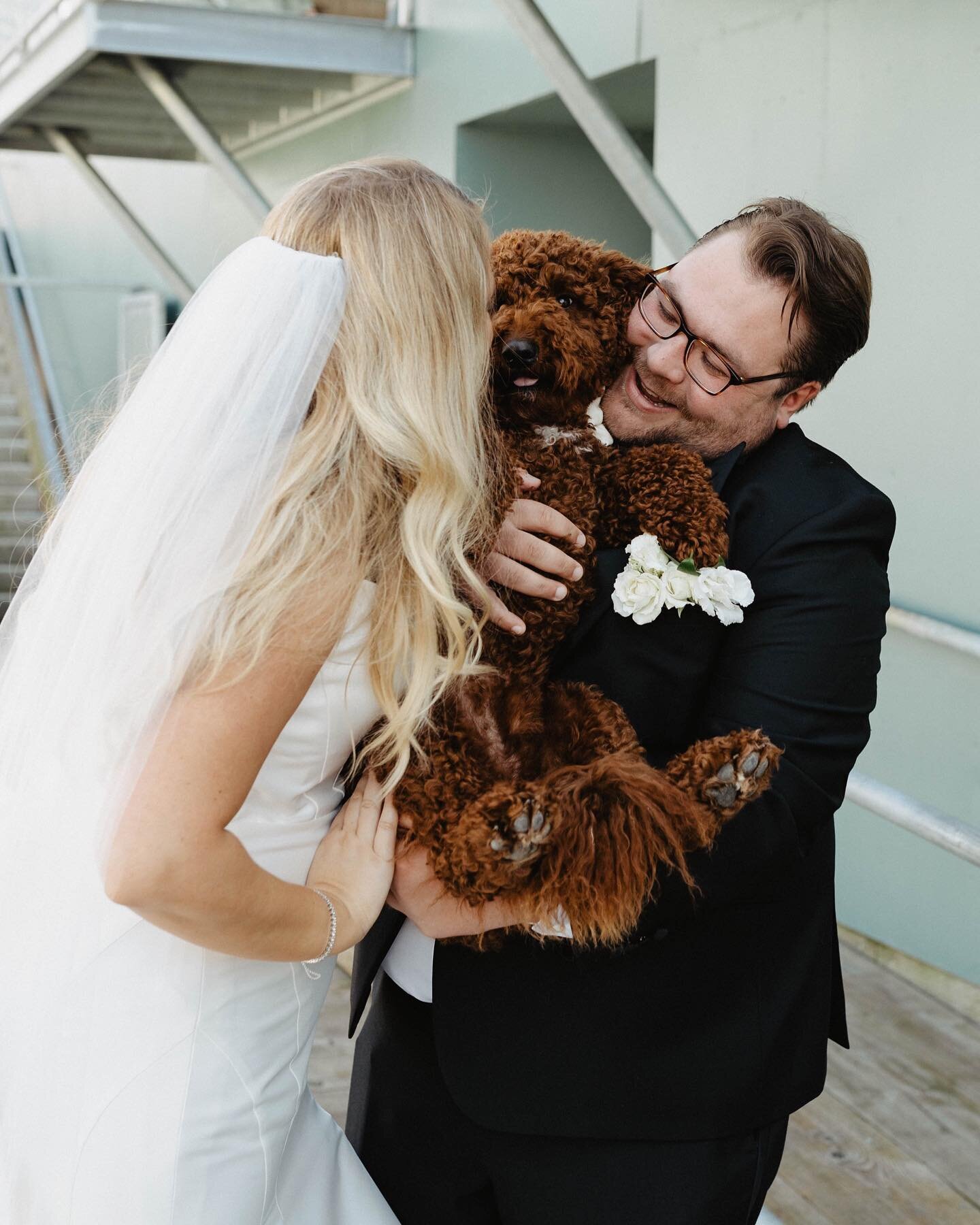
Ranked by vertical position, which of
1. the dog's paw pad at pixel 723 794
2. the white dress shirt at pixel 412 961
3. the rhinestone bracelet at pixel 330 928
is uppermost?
the dog's paw pad at pixel 723 794

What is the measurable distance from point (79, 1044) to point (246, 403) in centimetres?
74

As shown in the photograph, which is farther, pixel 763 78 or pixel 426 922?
pixel 763 78

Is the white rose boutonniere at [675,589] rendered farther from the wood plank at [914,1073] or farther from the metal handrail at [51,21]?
the metal handrail at [51,21]

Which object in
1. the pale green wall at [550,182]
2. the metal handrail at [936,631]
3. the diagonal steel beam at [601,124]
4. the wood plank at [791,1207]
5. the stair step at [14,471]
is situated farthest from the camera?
the stair step at [14,471]

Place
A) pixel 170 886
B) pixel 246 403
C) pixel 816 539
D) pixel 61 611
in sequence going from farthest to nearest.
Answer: pixel 816 539 → pixel 61 611 → pixel 246 403 → pixel 170 886

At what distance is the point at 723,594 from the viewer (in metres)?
1.48

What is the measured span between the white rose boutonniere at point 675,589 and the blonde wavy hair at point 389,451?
23cm

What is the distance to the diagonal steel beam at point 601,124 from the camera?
11.3ft

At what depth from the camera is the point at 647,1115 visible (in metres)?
1.55

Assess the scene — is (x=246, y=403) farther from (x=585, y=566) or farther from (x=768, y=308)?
(x=768, y=308)

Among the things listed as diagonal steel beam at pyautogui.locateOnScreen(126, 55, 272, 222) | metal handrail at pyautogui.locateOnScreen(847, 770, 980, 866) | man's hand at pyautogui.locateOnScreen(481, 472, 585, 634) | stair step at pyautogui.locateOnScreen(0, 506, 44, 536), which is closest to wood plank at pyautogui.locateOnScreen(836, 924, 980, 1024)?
metal handrail at pyautogui.locateOnScreen(847, 770, 980, 866)

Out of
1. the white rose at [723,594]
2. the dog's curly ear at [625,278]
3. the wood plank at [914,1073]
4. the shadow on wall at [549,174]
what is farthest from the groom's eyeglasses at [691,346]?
the shadow on wall at [549,174]

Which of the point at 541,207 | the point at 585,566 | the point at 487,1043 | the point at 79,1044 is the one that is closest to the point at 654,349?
the point at 585,566

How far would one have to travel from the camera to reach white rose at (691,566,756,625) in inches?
58.1
